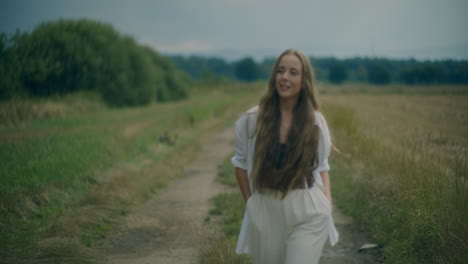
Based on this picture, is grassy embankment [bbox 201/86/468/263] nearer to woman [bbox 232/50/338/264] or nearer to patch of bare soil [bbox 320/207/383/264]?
patch of bare soil [bbox 320/207/383/264]

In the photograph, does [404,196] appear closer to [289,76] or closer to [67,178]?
[289,76]

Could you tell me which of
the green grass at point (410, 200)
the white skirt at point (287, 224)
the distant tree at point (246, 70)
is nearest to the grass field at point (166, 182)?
the green grass at point (410, 200)

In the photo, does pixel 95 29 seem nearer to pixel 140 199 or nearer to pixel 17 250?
pixel 140 199

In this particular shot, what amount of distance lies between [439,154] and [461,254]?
1951 mm

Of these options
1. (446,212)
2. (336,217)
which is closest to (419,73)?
(336,217)

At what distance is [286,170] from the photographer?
3.27 meters

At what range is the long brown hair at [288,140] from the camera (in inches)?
129

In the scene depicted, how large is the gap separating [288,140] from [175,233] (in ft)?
11.8

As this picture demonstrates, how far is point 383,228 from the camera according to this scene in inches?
219

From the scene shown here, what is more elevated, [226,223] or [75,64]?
[75,64]

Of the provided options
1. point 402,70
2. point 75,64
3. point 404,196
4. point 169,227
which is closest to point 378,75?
point 402,70

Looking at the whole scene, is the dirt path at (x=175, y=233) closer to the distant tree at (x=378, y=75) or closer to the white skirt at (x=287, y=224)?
the white skirt at (x=287, y=224)

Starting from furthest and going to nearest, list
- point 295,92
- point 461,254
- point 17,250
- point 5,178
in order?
point 5,178, point 17,250, point 461,254, point 295,92

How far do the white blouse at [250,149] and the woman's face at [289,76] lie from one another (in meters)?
0.29
